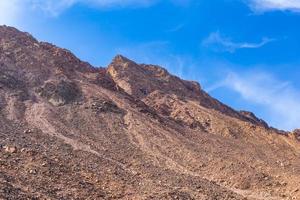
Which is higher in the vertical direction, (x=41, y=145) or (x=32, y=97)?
(x=32, y=97)

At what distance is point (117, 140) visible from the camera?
46625 mm

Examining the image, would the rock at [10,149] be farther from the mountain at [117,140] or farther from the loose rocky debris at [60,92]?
the loose rocky debris at [60,92]

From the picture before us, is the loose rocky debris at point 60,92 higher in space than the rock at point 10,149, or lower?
higher

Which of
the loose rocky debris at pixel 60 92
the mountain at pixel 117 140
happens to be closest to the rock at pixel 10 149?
the mountain at pixel 117 140

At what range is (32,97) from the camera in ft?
176

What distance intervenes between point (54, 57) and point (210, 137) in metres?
19.8

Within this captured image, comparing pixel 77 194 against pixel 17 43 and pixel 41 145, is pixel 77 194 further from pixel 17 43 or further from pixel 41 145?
pixel 17 43

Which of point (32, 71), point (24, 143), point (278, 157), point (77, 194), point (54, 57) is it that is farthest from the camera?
point (54, 57)

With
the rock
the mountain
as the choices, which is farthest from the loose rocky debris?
the rock

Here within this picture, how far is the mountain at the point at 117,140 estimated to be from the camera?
99.5 feet

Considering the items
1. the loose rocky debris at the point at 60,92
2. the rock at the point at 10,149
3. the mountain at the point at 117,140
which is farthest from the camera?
the loose rocky debris at the point at 60,92

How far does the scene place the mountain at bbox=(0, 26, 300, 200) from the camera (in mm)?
30312

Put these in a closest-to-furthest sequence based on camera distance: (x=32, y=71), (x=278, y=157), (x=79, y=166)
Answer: (x=79, y=166) < (x=278, y=157) < (x=32, y=71)

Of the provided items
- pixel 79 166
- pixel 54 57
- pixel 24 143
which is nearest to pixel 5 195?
pixel 79 166
